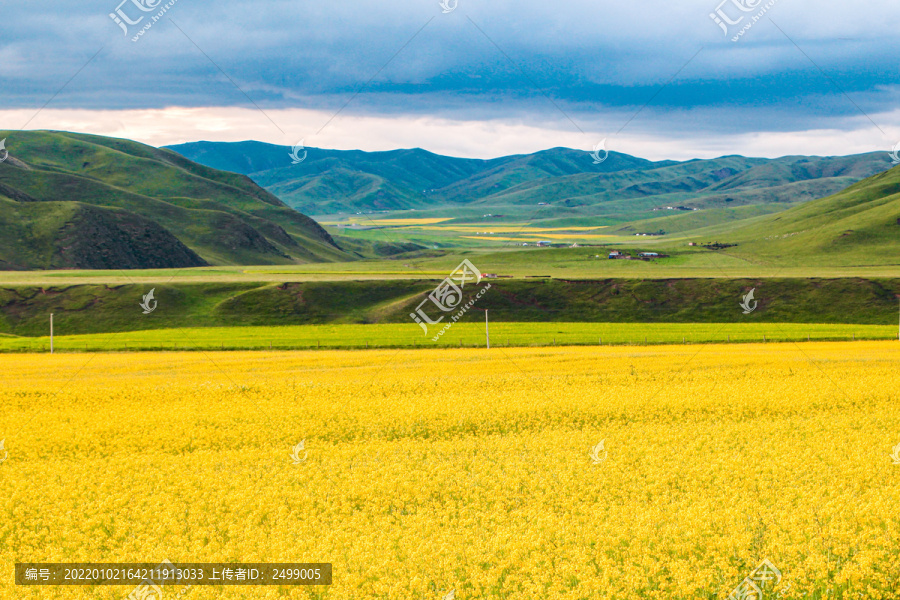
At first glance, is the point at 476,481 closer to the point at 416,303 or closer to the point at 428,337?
the point at 428,337

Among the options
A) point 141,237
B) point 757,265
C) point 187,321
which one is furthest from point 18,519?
point 141,237

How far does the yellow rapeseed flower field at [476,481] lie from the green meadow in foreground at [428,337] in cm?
1948

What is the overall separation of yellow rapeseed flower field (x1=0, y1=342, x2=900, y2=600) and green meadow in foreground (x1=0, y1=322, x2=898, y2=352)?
1948 centimetres

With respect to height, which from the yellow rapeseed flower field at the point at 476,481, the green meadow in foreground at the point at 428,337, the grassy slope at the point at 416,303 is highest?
the grassy slope at the point at 416,303

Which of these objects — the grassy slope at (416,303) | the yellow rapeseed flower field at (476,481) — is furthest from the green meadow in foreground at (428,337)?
the yellow rapeseed flower field at (476,481)

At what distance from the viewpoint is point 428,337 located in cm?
6034

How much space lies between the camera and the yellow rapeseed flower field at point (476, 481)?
547 inches

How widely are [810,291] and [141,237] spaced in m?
168

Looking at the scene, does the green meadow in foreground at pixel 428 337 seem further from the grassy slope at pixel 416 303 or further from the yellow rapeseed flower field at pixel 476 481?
the yellow rapeseed flower field at pixel 476 481

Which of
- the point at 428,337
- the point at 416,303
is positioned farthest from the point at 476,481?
the point at 416,303

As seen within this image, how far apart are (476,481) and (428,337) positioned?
135 ft

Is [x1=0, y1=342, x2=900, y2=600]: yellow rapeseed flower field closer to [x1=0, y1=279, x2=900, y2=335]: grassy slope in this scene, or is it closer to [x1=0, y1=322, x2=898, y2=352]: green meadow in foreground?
[x1=0, y1=322, x2=898, y2=352]: green meadow in foreground

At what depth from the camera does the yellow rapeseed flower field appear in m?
13.9

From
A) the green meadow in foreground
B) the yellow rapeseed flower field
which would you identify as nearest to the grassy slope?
the green meadow in foreground
